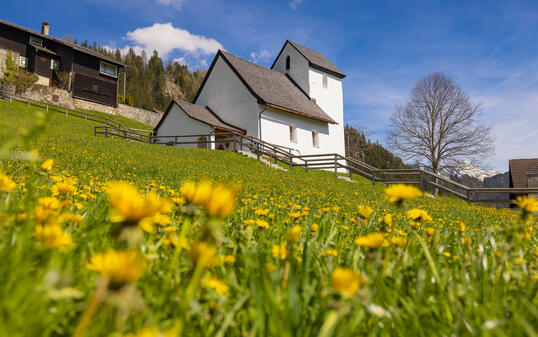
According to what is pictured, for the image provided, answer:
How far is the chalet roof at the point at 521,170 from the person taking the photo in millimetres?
28375

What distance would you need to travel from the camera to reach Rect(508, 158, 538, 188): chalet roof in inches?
1117

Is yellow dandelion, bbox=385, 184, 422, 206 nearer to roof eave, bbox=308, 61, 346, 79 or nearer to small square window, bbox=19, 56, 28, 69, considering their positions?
roof eave, bbox=308, 61, 346, 79

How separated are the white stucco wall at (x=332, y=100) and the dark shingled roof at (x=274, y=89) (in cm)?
132

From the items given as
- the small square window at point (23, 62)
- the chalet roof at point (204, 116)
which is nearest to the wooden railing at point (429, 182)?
the chalet roof at point (204, 116)

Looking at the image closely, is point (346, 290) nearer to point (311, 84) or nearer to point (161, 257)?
point (161, 257)

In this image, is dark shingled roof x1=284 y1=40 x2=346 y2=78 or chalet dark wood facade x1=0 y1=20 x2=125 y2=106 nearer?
dark shingled roof x1=284 y1=40 x2=346 y2=78

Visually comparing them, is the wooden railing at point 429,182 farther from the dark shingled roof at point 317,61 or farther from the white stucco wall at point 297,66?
the dark shingled roof at point 317,61

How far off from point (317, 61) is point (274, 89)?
7190 millimetres

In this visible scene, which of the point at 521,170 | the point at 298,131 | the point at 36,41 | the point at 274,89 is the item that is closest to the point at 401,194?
the point at 298,131

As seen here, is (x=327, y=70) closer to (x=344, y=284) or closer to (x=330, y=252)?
(x=330, y=252)

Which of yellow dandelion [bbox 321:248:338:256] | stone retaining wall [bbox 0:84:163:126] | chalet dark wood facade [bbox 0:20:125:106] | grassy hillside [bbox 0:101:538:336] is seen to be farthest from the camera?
chalet dark wood facade [bbox 0:20:125:106]

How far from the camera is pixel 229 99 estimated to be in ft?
85.0

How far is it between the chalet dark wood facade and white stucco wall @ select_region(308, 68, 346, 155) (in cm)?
2937

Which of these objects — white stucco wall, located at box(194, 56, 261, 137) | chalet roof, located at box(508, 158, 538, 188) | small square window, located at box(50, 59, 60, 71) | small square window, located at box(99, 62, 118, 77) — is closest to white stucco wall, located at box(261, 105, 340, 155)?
white stucco wall, located at box(194, 56, 261, 137)
